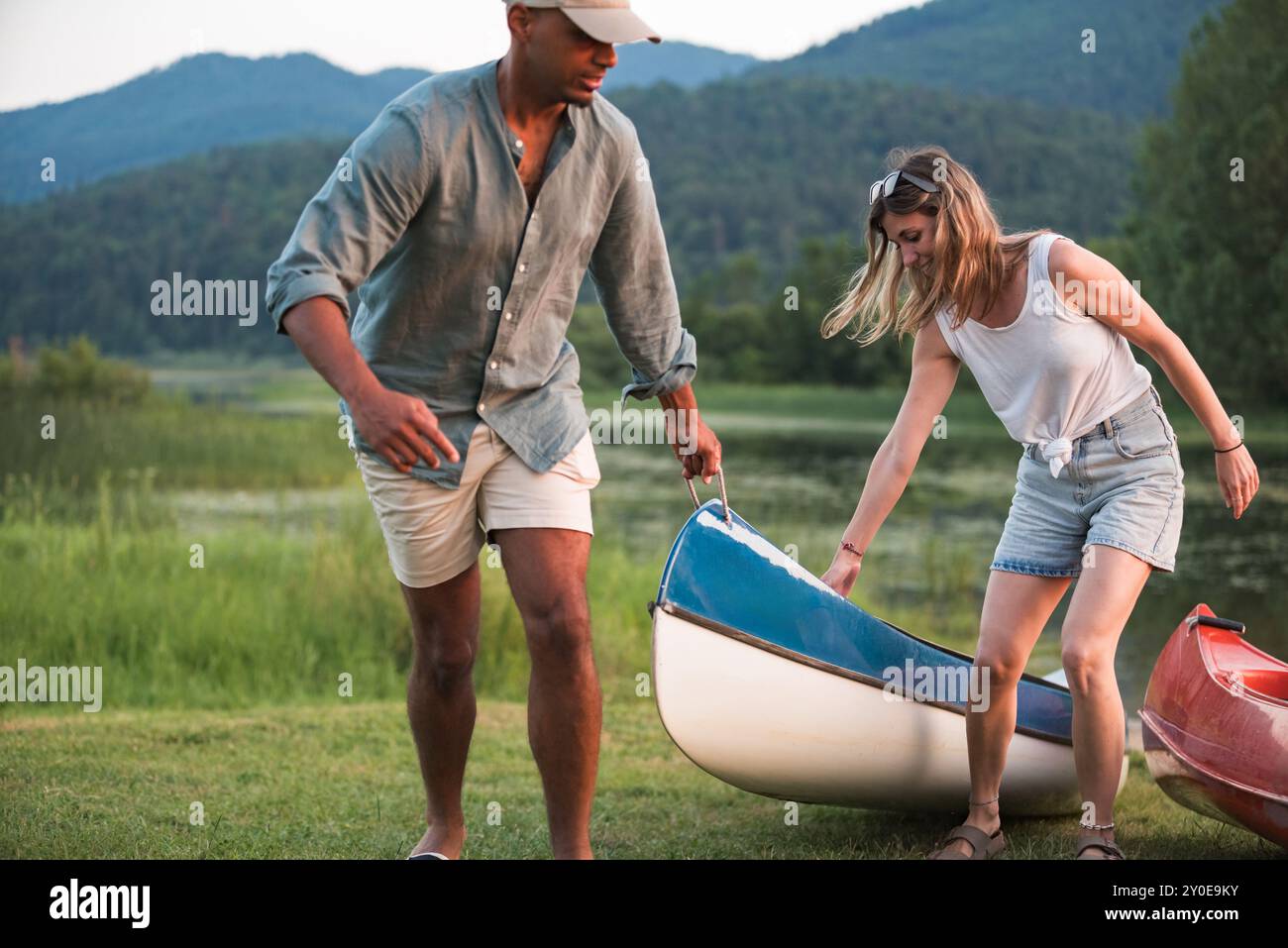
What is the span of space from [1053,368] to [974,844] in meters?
1.18

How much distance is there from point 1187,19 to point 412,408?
151 feet

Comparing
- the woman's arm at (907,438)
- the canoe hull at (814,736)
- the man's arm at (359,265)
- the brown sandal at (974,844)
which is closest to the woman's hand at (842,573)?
the woman's arm at (907,438)

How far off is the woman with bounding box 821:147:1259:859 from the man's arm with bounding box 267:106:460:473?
122 centimetres

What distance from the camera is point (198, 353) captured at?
106 ft

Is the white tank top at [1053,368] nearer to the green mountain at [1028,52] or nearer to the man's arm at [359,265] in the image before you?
the man's arm at [359,265]

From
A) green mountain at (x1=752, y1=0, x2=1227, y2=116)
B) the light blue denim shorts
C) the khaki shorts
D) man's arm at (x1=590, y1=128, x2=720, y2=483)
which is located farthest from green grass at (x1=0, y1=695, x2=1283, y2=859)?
green mountain at (x1=752, y1=0, x2=1227, y2=116)

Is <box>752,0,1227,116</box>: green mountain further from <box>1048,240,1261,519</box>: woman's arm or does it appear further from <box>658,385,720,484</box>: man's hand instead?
<box>658,385,720,484</box>: man's hand

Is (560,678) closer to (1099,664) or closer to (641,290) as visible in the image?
(641,290)

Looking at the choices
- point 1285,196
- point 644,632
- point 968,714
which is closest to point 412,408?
point 968,714

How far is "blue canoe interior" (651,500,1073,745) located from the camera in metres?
3.37

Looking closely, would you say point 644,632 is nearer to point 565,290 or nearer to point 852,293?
point 852,293

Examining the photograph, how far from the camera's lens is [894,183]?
134 inches

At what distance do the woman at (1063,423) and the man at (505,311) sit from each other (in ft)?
2.19

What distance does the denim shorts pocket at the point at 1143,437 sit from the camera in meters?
3.37
